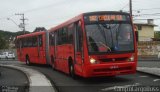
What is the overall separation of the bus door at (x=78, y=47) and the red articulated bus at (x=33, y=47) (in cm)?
1282

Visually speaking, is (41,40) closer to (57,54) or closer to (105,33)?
(57,54)

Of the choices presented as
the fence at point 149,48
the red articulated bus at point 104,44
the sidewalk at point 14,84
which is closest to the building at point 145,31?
the fence at point 149,48

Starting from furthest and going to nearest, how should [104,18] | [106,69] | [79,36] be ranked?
[79,36]
[104,18]
[106,69]

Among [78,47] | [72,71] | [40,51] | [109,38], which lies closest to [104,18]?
[109,38]

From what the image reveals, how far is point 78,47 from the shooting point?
62.6 ft

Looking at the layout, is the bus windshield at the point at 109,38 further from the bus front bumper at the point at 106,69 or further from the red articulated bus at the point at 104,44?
the bus front bumper at the point at 106,69

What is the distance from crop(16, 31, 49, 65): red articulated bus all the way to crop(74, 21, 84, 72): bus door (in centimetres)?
1282

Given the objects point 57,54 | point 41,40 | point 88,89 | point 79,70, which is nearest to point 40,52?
point 41,40

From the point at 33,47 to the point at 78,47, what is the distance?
1734 cm

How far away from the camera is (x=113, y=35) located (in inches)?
712

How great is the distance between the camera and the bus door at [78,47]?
727 inches

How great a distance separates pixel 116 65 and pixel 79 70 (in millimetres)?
1941

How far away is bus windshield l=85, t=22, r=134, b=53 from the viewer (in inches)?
703

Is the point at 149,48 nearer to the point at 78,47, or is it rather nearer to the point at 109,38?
the point at 78,47
